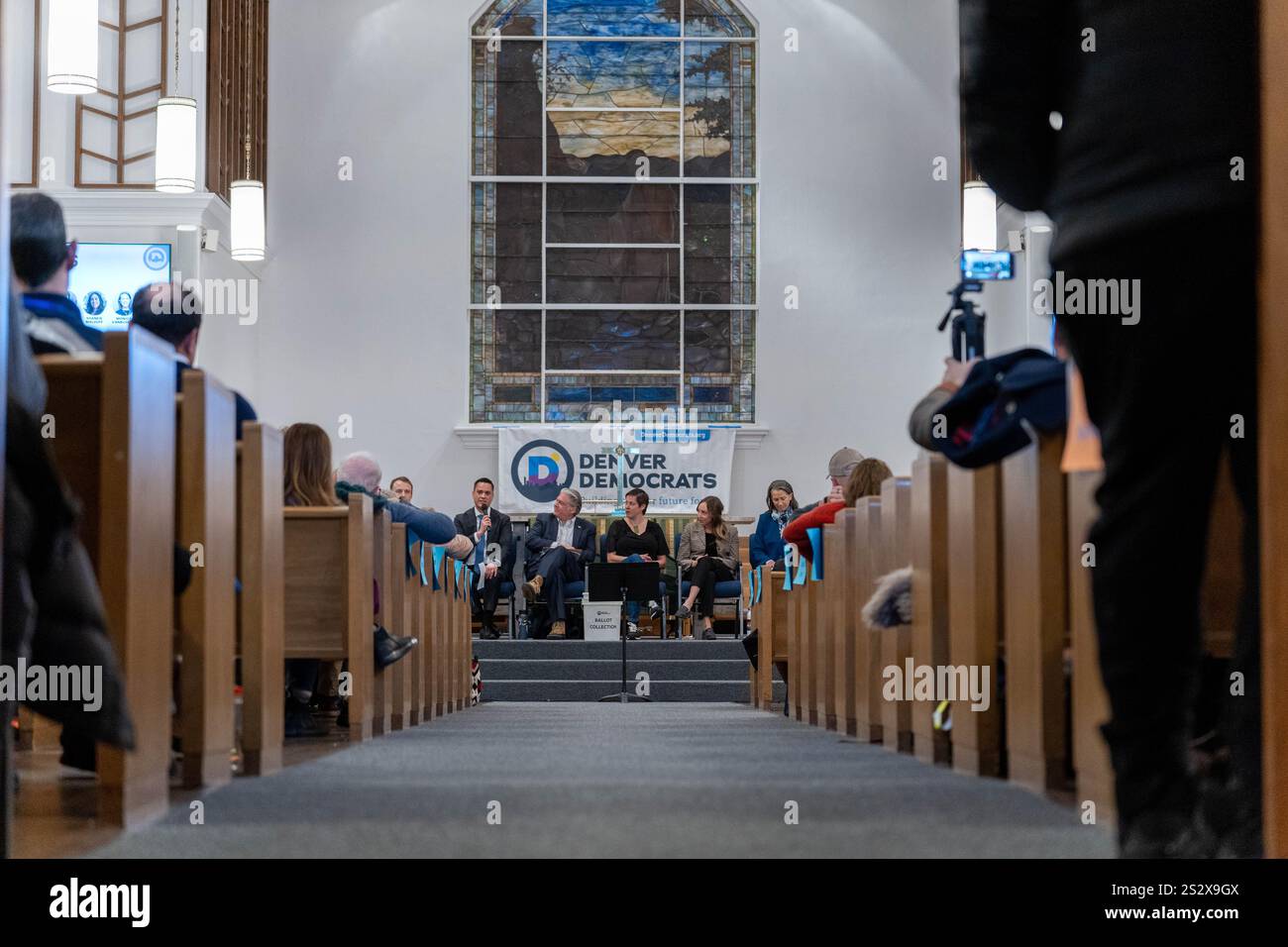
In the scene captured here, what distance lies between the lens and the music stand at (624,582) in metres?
9.67

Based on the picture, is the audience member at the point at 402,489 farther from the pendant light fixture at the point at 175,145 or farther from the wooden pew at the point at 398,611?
the wooden pew at the point at 398,611

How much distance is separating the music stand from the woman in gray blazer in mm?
1692

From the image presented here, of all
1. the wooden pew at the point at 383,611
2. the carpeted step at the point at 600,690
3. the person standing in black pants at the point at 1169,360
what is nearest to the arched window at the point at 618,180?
the carpeted step at the point at 600,690

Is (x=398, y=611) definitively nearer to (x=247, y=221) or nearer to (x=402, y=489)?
(x=247, y=221)

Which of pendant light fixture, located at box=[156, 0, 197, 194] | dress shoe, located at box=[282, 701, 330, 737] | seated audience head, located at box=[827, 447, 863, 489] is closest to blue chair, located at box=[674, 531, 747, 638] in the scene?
seated audience head, located at box=[827, 447, 863, 489]

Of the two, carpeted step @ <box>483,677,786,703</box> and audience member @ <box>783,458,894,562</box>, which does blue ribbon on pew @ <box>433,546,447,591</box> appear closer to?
audience member @ <box>783,458,894,562</box>

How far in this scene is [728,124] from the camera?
14141mm

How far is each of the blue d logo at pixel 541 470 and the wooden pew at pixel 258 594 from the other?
9.91 meters

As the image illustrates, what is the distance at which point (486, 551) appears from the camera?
11883mm

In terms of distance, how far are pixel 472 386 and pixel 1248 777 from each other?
12.3m

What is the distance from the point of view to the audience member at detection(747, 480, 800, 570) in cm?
1078
